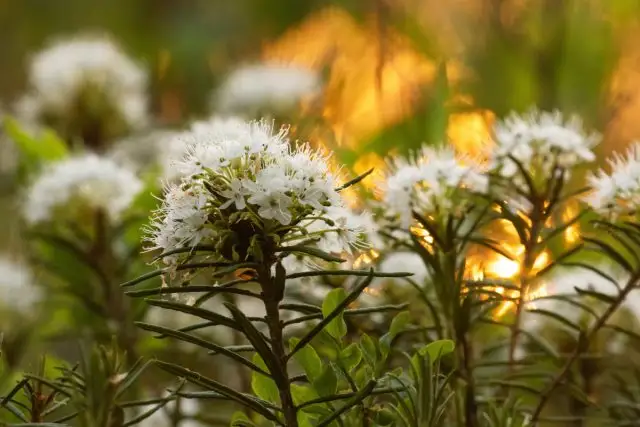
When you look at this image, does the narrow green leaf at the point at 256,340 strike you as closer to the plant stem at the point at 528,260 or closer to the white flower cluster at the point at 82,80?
the plant stem at the point at 528,260

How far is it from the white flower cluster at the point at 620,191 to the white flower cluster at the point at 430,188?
0.05 m

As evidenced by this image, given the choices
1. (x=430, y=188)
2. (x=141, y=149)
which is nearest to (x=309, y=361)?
(x=430, y=188)

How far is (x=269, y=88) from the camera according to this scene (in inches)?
35.2

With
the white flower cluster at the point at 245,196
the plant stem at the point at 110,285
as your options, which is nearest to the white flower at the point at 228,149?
the white flower cluster at the point at 245,196

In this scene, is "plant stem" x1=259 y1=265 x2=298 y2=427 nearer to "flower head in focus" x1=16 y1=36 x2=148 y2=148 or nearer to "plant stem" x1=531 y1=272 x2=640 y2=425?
"plant stem" x1=531 y1=272 x2=640 y2=425

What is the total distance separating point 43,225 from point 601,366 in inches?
16.3

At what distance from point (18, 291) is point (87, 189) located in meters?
0.15

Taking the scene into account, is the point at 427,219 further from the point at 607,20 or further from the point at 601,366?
the point at 607,20

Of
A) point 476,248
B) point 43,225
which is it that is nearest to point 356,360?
point 476,248

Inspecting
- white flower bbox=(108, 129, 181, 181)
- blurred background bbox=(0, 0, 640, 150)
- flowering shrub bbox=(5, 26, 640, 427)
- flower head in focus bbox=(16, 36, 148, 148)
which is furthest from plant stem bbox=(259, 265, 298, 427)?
flower head in focus bbox=(16, 36, 148, 148)

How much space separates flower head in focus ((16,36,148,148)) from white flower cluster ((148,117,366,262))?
0.58m

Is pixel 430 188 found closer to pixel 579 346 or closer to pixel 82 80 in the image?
pixel 579 346

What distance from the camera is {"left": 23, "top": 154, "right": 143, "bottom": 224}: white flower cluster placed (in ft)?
2.03

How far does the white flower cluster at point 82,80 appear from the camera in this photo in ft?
2.85
